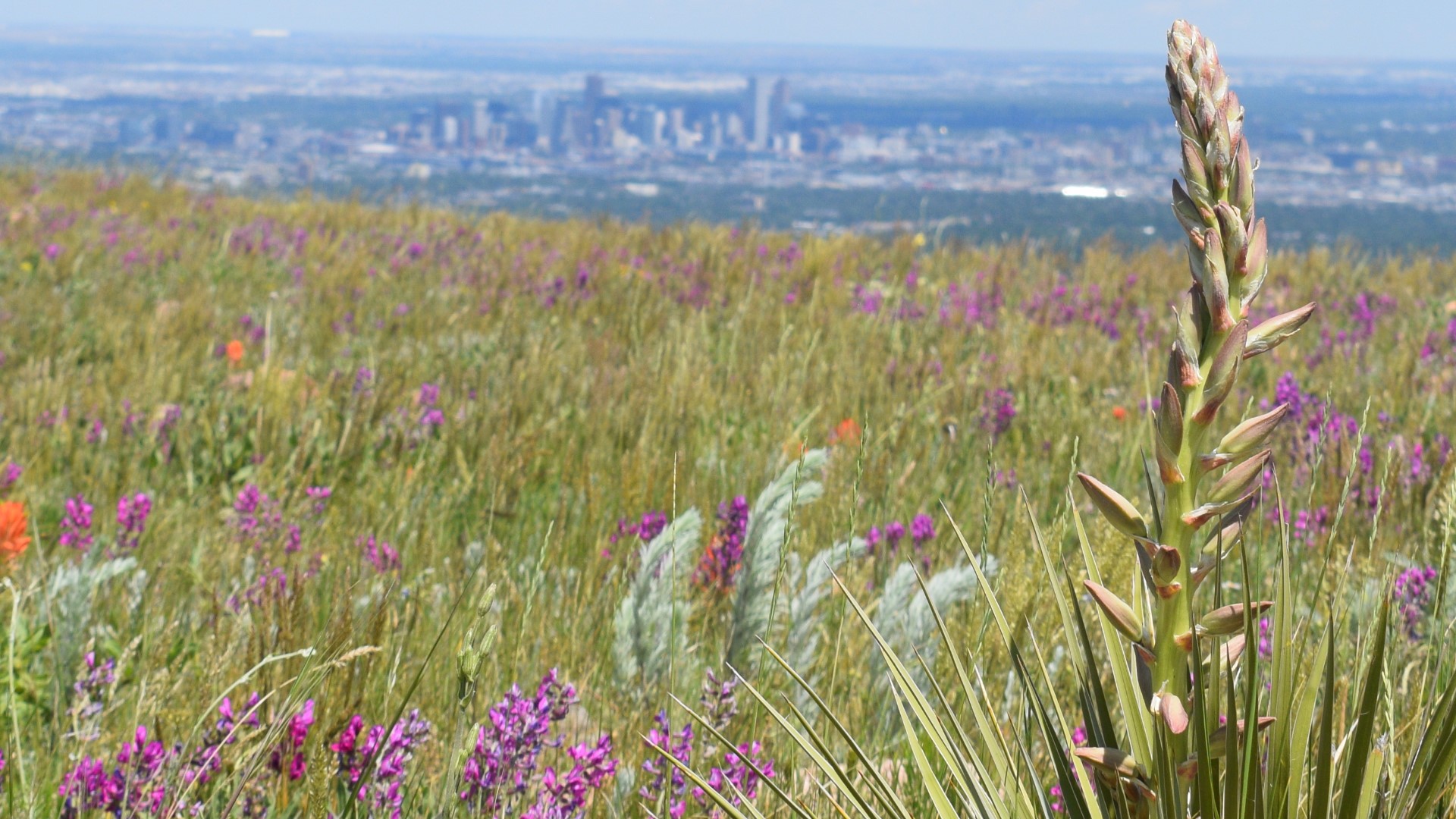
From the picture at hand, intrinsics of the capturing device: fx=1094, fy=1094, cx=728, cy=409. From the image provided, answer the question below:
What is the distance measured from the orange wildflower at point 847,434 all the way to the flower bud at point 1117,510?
7.61 ft

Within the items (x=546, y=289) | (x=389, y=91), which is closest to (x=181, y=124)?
(x=389, y=91)

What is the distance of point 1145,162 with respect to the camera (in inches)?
3652

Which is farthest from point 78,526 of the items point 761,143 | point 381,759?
point 761,143

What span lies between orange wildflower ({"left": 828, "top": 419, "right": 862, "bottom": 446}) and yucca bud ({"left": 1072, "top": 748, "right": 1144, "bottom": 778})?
229 cm

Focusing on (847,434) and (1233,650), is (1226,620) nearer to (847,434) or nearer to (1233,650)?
(1233,650)

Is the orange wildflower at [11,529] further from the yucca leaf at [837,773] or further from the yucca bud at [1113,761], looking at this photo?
the yucca bud at [1113,761]

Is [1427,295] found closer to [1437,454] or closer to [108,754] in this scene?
[1437,454]

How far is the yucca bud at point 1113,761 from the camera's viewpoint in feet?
2.55

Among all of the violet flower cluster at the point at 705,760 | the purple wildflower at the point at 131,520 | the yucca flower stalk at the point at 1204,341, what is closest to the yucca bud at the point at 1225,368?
the yucca flower stalk at the point at 1204,341

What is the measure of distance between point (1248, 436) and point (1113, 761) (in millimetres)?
253

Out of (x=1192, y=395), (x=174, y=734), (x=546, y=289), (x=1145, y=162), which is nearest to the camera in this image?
(x=1192, y=395)

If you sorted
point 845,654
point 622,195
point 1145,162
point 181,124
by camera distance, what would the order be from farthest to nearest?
point 181,124 < point 1145,162 < point 622,195 < point 845,654

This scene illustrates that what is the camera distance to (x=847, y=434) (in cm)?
326

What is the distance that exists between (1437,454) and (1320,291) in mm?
4292
